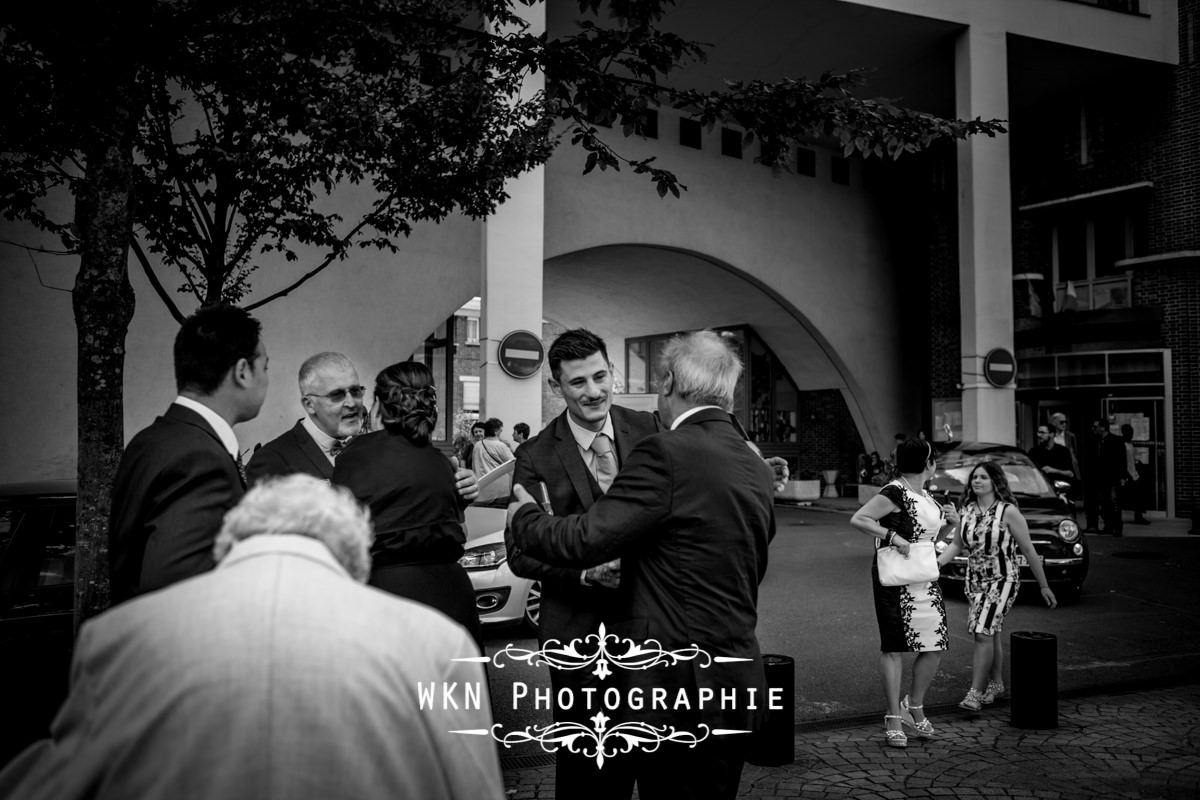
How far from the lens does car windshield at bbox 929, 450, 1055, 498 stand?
10.5 metres

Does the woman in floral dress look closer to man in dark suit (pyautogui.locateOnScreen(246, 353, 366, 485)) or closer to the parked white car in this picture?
man in dark suit (pyautogui.locateOnScreen(246, 353, 366, 485))

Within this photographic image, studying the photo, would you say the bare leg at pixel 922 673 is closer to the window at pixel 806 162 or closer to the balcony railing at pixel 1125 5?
the balcony railing at pixel 1125 5

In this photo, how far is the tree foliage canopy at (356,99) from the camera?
A: 4340 millimetres

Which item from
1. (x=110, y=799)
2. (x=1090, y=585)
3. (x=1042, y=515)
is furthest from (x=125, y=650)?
(x=1090, y=585)

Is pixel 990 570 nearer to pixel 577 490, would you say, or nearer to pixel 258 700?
pixel 577 490

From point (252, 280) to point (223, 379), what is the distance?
12945mm

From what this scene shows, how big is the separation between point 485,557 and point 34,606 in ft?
12.4

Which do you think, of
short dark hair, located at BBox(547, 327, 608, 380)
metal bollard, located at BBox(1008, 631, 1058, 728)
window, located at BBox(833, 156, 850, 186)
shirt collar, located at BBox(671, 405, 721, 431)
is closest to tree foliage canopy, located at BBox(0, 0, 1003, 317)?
short dark hair, located at BBox(547, 327, 608, 380)

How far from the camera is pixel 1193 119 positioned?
19.0m

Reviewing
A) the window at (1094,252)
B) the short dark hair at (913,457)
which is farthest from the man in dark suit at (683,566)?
the window at (1094,252)

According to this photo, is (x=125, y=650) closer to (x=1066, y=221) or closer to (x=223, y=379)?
(x=223, y=379)

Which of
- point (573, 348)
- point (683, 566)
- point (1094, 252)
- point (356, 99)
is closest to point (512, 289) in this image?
point (356, 99)

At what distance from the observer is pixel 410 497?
312 cm

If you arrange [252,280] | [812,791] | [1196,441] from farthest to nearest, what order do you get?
[1196,441]
[252,280]
[812,791]
